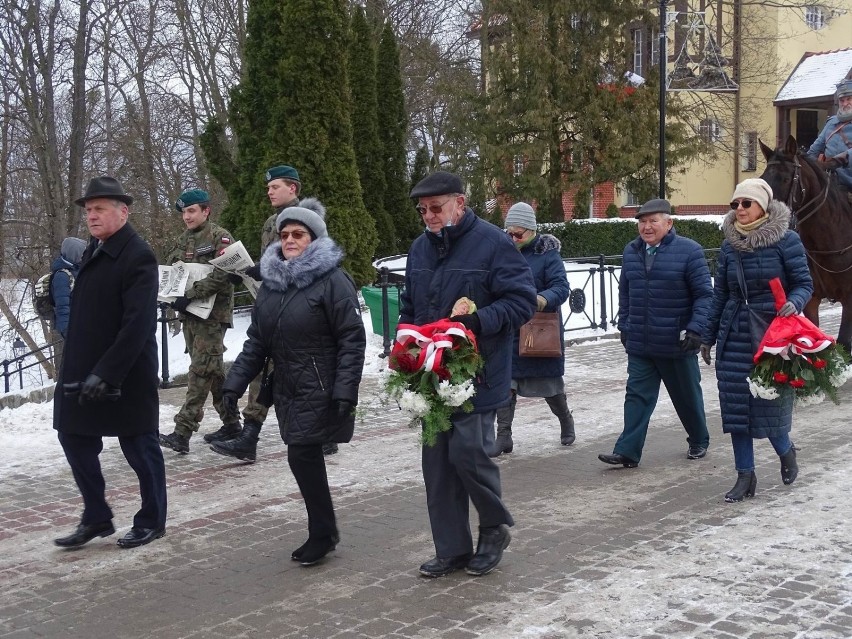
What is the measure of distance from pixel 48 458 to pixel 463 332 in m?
4.92

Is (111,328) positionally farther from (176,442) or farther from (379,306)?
(379,306)

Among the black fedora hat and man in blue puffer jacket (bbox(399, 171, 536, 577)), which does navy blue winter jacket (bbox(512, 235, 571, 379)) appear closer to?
man in blue puffer jacket (bbox(399, 171, 536, 577))

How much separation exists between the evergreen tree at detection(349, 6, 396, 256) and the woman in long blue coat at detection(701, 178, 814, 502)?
16.3 m

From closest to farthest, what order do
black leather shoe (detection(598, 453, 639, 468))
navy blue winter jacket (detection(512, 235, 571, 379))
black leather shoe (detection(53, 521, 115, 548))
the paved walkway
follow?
1. the paved walkway
2. black leather shoe (detection(53, 521, 115, 548))
3. black leather shoe (detection(598, 453, 639, 468))
4. navy blue winter jacket (detection(512, 235, 571, 379))

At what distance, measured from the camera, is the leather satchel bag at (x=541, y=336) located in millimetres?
8352

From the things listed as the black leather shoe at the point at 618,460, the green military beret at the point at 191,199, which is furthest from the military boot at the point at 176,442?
the black leather shoe at the point at 618,460

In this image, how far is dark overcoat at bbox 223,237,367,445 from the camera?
5.62 m

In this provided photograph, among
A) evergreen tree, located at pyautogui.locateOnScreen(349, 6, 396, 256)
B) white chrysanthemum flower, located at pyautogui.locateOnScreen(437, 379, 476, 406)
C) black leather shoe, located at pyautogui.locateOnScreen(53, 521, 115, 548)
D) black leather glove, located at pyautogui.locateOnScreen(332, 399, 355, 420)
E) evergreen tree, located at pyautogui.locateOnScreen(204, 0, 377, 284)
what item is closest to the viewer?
white chrysanthemum flower, located at pyautogui.locateOnScreen(437, 379, 476, 406)

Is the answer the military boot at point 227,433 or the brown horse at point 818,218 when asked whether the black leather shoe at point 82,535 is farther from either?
the brown horse at point 818,218

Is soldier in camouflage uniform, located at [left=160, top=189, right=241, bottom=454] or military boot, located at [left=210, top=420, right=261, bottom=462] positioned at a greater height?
soldier in camouflage uniform, located at [left=160, top=189, right=241, bottom=454]

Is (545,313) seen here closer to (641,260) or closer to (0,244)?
(641,260)

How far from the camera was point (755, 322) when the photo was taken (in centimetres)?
681

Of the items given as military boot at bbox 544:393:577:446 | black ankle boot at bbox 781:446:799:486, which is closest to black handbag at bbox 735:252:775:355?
black ankle boot at bbox 781:446:799:486

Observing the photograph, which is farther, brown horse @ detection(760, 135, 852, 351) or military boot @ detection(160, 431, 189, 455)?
brown horse @ detection(760, 135, 852, 351)
